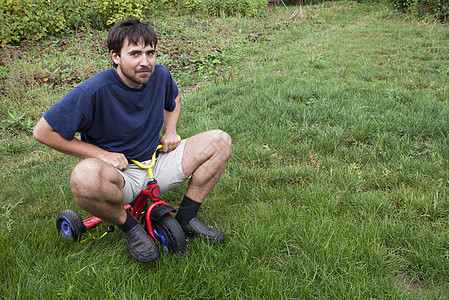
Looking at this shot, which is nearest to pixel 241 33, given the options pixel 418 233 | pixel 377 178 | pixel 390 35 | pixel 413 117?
pixel 390 35

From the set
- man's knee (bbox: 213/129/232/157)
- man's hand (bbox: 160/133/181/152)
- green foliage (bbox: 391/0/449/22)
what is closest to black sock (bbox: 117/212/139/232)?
man's hand (bbox: 160/133/181/152)

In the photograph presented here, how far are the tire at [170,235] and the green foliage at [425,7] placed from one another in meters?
11.5

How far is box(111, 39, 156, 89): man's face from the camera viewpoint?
2.49 metres

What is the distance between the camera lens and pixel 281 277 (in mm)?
2150

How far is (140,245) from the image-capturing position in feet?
7.64

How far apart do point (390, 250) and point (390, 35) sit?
855cm

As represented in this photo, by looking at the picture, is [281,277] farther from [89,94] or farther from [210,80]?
[210,80]

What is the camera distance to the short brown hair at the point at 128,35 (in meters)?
2.50

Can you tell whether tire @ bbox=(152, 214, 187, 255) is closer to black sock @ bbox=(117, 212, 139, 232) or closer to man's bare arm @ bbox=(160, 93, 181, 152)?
black sock @ bbox=(117, 212, 139, 232)

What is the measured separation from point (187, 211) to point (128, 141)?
27.0 inches

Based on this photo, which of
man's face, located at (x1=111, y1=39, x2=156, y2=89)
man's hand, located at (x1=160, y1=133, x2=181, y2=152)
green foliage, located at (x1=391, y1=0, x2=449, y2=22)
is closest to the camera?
man's face, located at (x1=111, y1=39, x2=156, y2=89)

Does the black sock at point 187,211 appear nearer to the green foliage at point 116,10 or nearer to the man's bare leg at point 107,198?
the man's bare leg at point 107,198

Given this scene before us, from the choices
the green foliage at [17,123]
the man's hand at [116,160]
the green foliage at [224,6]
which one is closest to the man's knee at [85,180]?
the man's hand at [116,160]

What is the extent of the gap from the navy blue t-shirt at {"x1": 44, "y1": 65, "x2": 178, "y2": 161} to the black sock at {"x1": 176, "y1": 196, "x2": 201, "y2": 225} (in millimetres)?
482
